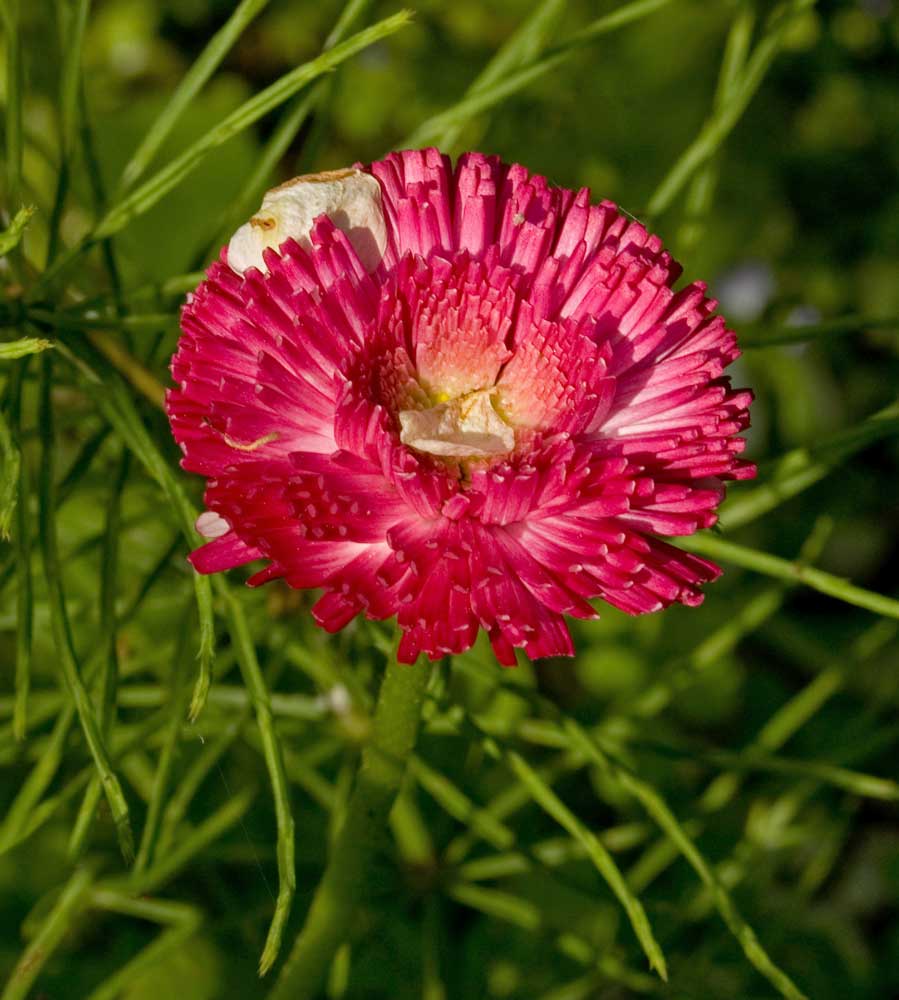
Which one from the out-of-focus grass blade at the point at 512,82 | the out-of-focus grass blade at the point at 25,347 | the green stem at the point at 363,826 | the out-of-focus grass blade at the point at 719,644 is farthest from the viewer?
the out-of-focus grass blade at the point at 719,644

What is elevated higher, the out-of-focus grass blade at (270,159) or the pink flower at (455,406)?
the out-of-focus grass blade at (270,159)

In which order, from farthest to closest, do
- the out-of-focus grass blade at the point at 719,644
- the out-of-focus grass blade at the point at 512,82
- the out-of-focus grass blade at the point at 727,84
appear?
the out-of-focus grass blade at the point at 719,644
the out-of-focus grass blade at the point at 727,84
the out-of-focus grass blade at the point at 512,82

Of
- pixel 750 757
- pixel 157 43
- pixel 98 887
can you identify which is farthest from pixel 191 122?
pixel 750 757

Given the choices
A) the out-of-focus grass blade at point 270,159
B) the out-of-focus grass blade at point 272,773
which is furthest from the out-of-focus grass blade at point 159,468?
the out-of-focus grass blade at point 270,159

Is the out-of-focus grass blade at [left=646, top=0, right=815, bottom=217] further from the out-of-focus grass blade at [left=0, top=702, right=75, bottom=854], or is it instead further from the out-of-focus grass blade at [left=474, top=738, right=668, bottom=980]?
the out-of-focus grass blade at [left=0, top=702, right=75, bottom=854]

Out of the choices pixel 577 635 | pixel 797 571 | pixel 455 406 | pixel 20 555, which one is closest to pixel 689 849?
pixel 797 571

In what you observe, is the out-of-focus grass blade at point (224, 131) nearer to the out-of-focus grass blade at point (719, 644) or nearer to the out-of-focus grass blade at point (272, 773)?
the out-of-focus grass blade at point (272, 773)

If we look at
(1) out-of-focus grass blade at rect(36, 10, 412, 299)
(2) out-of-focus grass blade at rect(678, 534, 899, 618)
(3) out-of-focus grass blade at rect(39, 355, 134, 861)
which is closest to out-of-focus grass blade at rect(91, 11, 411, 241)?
(1) out-of-focus grass blade at rect(36, 10, 412, 299)

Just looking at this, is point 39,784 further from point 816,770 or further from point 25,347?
point 816,770
